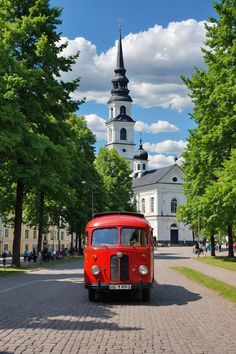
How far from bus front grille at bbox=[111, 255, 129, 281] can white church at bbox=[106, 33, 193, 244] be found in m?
102

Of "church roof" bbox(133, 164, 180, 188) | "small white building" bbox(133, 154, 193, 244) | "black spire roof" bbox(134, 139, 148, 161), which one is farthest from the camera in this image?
"black spire roof" bbox(134, 139, 148, 161)

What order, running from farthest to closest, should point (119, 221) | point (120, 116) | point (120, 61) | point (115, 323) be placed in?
point (120, 116) < point (120, 61) < point (119, 221) < point (115, 323)

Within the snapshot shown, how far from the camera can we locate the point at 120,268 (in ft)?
51.6

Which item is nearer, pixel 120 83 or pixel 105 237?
Answer: pixel 105 237

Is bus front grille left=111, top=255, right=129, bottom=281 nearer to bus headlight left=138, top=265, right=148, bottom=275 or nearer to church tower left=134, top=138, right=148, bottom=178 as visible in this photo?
bus headlight left=138, top=265, right=148, bottom=275

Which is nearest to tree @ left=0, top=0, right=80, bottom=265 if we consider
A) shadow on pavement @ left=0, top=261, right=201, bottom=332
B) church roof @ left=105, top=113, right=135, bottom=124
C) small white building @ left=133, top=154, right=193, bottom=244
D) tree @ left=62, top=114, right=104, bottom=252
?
shadow on pavement @ left=0, top=261, right=201, bottom=332

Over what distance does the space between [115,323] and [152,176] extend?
12845 cm

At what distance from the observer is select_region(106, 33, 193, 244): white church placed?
128250 mm

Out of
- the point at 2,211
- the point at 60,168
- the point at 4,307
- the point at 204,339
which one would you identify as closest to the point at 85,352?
the point at 204,339

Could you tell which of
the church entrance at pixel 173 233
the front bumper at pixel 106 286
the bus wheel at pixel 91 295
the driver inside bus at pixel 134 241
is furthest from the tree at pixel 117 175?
the front bumper at pixel 106 286

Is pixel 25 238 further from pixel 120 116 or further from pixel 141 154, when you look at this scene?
pixel 141 154

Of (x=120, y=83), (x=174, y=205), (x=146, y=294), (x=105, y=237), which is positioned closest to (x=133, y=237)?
(x=105, y=237)

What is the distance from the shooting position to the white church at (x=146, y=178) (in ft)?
421

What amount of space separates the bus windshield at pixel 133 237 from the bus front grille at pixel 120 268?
0.55 meters
